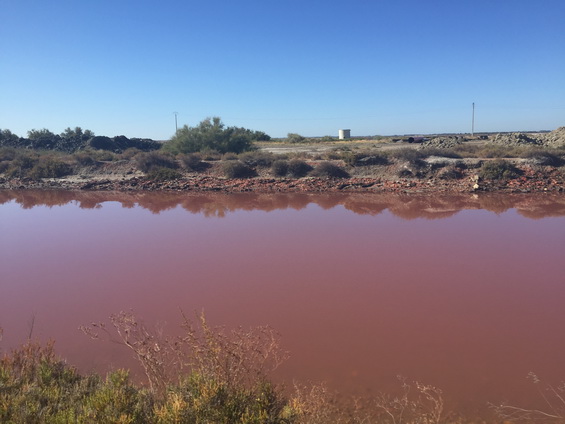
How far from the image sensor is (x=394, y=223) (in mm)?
12250

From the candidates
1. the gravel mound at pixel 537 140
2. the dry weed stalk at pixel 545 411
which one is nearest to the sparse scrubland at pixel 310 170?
the gravel mound at pixel 537 140

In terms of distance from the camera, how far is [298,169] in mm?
21953

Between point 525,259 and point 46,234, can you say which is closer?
point 525,259

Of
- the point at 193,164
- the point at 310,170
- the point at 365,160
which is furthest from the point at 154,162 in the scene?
the point at 365,160

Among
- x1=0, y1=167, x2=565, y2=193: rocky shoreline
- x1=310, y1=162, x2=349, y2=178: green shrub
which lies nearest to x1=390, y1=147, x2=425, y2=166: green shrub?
x1=0, y1=167, x2=565, y2=193: rocky shoreline

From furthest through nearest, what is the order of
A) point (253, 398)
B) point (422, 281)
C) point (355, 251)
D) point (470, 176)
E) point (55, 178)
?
point (55, 178) → point (470, 176) → point (355, 251) → point (422, 281) → point (253, 398)

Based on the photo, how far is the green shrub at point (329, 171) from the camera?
822 inches

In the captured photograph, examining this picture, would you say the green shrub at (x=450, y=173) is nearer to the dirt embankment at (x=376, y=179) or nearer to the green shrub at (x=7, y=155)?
the dirt embankment at (x=376, y=179)

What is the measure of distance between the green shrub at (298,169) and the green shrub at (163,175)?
21.5ft

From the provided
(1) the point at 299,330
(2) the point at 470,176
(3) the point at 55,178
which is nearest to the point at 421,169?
(2) the point at 470,176

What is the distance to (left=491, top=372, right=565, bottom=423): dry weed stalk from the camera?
3889 millimetres

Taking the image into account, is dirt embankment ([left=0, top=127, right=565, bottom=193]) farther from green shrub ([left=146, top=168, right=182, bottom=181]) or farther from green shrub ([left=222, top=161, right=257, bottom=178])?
green shrub ([left=222, top=161, right=257, bottom=178])

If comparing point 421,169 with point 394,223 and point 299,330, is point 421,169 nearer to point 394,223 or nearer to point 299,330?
Answer: point 394,223

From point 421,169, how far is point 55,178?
22595 millimetres
